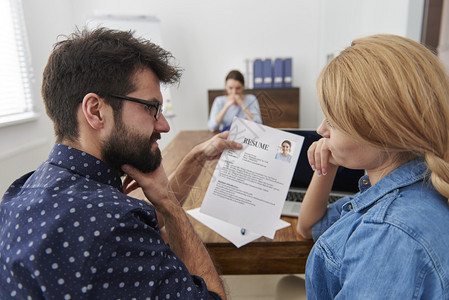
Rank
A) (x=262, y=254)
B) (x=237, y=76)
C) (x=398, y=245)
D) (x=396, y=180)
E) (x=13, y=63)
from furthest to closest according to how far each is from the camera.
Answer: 1. (x=13, y=63)
2. (x=237, y=76)
3. (x=262, y=254)
4. (x=396, y=180)
5. (x=398, y=245)

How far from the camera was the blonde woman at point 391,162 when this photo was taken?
0.48 metres

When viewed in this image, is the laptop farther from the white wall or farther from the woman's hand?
the white wall

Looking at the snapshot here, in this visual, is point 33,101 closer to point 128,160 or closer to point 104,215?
point 128,160

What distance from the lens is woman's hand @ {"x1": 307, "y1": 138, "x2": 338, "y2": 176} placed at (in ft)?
2.81

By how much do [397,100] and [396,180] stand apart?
160mm

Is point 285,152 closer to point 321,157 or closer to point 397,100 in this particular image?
point 321,157

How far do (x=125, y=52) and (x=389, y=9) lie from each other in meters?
1.84

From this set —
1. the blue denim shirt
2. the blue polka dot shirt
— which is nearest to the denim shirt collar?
the blue denim shirt

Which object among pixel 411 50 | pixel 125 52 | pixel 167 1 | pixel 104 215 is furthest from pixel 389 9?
pixel 167 1

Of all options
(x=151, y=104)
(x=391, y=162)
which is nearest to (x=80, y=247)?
(x=151, y=104)

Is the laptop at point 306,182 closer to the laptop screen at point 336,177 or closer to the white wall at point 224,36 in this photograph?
the laptop screen at point 336,177

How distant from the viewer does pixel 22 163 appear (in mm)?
2615

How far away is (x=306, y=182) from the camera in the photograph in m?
1.25

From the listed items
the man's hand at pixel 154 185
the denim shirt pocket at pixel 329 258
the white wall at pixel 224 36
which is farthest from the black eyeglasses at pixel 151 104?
the white wall at pixel 224 36
